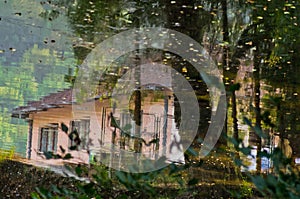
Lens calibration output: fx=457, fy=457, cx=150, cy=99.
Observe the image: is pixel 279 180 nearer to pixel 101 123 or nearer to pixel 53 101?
pixel 101 123

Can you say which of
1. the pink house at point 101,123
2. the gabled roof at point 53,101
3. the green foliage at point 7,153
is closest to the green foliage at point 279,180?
the pink house at point 101,123

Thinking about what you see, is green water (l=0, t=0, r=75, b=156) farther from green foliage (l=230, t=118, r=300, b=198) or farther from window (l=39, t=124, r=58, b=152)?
green foliage (l=230, t=118, r=300, b=198)

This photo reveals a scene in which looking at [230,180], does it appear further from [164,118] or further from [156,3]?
[156,3]

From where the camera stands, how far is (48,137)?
1.83 meters

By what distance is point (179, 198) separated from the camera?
175 cm

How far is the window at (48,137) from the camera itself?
5.96 feet

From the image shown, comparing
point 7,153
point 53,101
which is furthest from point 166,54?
point 7,153

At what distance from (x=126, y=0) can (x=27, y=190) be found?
88cm

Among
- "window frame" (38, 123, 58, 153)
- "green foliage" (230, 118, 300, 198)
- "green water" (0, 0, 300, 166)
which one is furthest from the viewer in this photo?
"window frame" (38, 123, 58, 153)

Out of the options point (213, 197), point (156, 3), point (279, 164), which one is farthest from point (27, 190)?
point (279, 164)

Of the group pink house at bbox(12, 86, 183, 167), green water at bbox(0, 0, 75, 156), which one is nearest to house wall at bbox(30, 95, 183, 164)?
pink house at bbox(12, 86, 183, 167)

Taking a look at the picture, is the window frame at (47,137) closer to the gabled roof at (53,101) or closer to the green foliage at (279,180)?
the gabled roof at (53,101)

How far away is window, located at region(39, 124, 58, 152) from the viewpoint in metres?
1.82

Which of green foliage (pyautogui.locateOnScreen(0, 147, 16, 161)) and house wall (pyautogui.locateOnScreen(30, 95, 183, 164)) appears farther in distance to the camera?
green foliage (pyautogui.locateOnScreen(0, 147, 16, 161))
